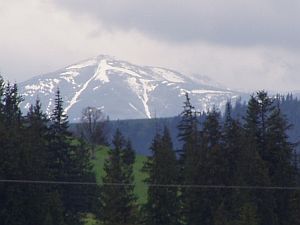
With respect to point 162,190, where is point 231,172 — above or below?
above

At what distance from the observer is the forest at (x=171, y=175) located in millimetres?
59375

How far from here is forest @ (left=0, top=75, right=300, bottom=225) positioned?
59375 millimetres

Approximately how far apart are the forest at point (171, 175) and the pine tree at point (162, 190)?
0.06m

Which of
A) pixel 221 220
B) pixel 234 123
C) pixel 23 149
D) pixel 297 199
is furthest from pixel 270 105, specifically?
pixel 23 149

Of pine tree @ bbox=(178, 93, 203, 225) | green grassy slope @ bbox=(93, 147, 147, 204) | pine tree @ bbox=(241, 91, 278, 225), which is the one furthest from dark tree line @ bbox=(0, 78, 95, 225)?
green grassy slope @ bbox=(93, 147, 147, 204)

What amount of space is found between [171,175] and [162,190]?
2123 millimetres

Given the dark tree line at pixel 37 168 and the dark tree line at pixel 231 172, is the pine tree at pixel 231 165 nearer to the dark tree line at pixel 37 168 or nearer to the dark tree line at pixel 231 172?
the dark tree line at pixel 231 172

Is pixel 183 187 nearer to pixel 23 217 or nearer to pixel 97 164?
pixel 23 217

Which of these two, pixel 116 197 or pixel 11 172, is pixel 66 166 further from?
pixel 11 172

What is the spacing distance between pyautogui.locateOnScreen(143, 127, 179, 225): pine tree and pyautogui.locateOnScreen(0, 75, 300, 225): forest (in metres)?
0.06

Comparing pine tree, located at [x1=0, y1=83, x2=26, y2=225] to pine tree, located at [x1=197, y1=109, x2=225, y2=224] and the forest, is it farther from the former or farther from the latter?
pine tree, located at [x1=197, y1=109, x2=225, y2=224]

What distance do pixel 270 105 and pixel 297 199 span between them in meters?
8.27

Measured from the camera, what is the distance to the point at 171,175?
6825 centimetres

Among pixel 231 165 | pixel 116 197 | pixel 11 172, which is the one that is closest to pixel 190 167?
pixel 231 165
